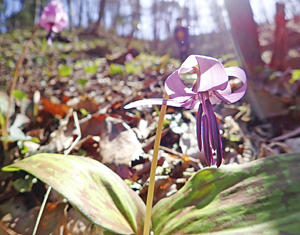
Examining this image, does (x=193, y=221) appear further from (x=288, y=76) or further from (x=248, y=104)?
(x=288, y=76)

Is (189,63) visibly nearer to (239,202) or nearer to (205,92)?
(205,92)

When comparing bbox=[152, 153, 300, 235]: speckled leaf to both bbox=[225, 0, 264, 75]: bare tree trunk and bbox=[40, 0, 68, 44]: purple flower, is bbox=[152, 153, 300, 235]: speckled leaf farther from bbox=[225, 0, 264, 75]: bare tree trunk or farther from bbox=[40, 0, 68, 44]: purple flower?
bbox=[40, 0, 68, 44]: purple flower

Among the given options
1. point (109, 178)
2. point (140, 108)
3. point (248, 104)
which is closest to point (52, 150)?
point (109, 178)

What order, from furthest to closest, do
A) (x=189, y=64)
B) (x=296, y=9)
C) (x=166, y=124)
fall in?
(x=296, y=9) < (x=166, y=124) < (x=189, y=64)

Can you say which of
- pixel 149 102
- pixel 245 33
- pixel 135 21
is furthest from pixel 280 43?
pixel 135 21

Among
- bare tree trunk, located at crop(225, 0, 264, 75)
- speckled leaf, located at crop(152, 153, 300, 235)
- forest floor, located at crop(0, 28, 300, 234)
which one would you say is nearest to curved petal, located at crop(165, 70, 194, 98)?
speckled leaf, located at crop(152, 153, 300, 235)

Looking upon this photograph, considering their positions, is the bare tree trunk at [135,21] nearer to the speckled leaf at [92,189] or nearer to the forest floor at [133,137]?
the forest floor at [133,137]

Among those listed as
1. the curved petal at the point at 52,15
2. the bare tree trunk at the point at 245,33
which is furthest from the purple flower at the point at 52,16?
the bare tree trunk at the point at 245,33
